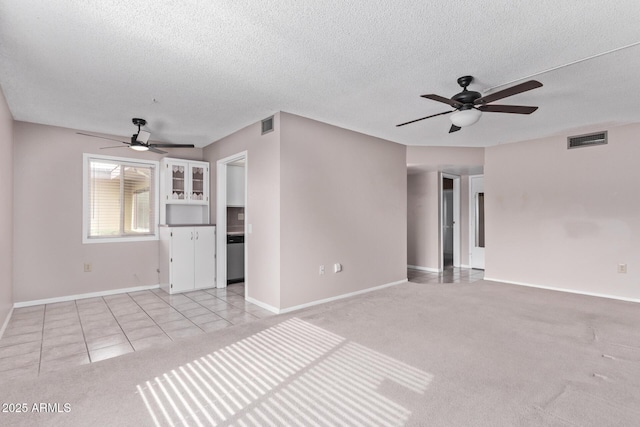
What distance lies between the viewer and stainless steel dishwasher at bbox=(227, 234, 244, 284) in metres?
5.57

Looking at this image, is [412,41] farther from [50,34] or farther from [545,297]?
[545,297]

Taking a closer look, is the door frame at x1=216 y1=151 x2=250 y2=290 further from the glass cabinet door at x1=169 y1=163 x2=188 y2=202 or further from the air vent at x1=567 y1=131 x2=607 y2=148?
the air vent at x1=567 y1=131 x2=607 y2=148

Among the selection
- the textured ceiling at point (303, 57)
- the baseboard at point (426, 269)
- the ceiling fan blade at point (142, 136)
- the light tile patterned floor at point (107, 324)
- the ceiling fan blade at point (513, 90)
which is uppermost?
the textured ceiling at point (303, 57)

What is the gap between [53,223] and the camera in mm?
4492

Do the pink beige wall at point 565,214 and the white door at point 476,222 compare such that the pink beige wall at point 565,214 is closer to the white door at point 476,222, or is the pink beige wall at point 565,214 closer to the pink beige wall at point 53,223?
the white door at point 476,222

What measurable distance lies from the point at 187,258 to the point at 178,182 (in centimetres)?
128

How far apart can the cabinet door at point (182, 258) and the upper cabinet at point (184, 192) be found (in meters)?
0.50

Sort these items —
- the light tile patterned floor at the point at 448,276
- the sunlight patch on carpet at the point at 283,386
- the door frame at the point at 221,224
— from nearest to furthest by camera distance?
the sunlight patch on carpet at the point at 283,386, the door frame at the point at 221,224, the light tile patterned floor at the point at 448,276

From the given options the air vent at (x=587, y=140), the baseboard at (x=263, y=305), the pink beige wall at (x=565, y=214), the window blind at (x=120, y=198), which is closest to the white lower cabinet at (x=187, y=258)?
the window blind at (x=120, y=198)

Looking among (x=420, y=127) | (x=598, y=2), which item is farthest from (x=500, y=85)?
(x=420, y=127)

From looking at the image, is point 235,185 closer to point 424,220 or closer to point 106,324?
point 106,324

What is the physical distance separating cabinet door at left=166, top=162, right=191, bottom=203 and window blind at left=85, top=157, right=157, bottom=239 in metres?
0.41

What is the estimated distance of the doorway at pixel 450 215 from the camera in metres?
6.90

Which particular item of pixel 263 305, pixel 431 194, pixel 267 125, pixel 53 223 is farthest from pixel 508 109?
pixel 53 223
